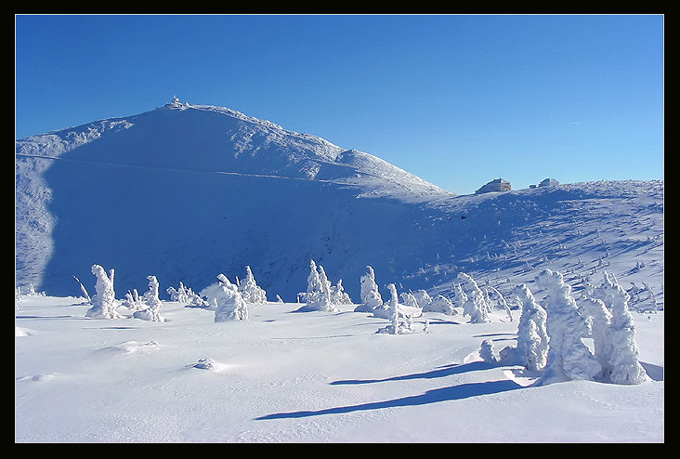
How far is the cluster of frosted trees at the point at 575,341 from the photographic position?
35.2ft

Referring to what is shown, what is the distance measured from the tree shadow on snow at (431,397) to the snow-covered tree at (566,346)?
1.22m

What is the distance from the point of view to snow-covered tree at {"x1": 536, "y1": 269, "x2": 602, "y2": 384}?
10750 mm

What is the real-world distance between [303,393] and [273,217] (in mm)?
71941

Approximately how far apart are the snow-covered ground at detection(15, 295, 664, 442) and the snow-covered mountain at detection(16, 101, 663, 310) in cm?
2808

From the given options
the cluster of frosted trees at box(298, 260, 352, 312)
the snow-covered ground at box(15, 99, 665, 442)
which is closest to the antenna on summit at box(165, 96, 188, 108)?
the snow-covered ground at box(15, 99, 665, 442)

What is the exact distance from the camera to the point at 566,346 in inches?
431

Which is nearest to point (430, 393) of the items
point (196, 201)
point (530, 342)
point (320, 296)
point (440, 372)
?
point (440, 372)

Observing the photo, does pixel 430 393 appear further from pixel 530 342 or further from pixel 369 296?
pixel 369 296

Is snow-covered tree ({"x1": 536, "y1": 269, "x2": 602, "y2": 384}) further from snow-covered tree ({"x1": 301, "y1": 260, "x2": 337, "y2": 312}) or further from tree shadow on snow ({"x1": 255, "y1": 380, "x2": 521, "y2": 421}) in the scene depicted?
snow-covered tree ({"x1": 301, "y1": 260, "x2": 337, "y2": 312})
